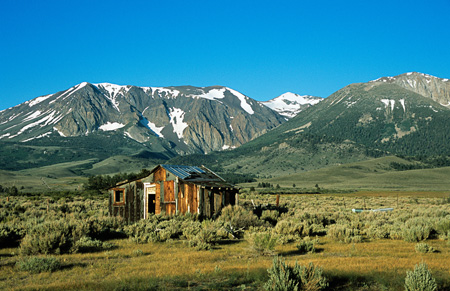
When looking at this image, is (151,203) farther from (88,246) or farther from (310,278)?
(310,278)

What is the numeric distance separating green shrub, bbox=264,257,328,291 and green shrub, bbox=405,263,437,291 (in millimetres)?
1521

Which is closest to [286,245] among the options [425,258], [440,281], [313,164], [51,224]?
[425,258]

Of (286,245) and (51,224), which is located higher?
(51,224)

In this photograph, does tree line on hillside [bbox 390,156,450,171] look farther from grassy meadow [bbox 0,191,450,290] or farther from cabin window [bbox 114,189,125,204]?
cabin window [bbox 114,189,125,204]

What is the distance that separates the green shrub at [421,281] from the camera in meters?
6.80

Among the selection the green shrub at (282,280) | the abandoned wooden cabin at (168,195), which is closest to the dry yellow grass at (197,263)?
the green shrub at (282,280)

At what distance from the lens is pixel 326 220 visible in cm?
2053

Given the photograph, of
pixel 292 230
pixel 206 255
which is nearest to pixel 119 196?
pixel 292 230

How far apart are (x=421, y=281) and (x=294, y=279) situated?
2.32 meters

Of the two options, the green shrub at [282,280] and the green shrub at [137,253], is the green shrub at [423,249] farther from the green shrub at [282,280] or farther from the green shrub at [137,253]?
the green shrub at [137,253]

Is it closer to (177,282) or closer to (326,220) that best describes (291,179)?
(326,220)

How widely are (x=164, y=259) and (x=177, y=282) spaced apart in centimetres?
308

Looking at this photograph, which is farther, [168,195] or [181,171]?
[181,171]

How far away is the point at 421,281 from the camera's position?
6.88m
